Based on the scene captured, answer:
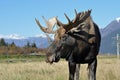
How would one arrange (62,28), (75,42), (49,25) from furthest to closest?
(49,25)
(75,42)
(62,28)

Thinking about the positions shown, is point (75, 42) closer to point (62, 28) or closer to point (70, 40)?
point (70, 40)

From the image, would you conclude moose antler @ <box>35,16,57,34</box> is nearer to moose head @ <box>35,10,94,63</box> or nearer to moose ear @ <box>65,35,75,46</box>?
moose head @ <box>35,10,94,63</box>

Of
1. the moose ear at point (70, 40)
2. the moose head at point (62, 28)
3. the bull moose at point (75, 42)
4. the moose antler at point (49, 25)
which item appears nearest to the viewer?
the moose head at point (62, 28)

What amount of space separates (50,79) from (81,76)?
114 centimetres

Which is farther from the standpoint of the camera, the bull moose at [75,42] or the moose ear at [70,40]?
the moose ear at [70,40]

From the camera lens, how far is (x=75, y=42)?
10812mm

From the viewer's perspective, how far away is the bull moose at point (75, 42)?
34.1ft

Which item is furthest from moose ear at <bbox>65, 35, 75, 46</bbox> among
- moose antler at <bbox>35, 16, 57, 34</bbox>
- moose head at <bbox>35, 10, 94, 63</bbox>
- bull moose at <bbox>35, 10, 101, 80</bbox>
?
moose antler at <bbox>35, 16, 57, 34</bbox>

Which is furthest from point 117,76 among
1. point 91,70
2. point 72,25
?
point 72,25

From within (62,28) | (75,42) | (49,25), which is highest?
(49,25)

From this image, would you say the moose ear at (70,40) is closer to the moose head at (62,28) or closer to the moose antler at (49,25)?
the moose head at (62,28)

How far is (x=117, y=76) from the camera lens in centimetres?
1530

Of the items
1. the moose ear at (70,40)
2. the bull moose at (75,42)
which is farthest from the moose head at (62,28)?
the moose ear at (70,40)

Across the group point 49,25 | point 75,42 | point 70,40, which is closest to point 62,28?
point 70,40
